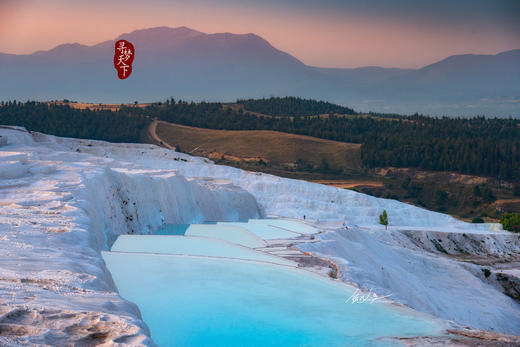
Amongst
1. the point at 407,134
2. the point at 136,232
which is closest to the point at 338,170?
the point at 407,134

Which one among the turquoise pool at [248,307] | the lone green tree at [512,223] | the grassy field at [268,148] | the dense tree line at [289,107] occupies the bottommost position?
the lone green tree at [512,223]

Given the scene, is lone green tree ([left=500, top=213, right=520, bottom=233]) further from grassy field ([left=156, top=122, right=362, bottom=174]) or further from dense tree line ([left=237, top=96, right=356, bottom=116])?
dense tree line ([left=237, top=96, right=356, bottom=116])

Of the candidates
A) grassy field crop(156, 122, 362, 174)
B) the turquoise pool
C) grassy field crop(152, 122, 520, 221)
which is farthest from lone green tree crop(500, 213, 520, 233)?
the turquoise pool

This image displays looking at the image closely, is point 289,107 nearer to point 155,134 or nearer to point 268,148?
point 268,148

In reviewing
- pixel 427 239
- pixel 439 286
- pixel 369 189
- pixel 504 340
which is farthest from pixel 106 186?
pixel 369 189

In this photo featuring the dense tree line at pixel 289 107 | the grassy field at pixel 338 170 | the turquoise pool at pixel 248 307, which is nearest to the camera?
the turquoise pool at pixel 248 307

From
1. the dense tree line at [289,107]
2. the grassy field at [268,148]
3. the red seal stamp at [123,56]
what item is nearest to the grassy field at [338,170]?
the grassy field at [268,148]

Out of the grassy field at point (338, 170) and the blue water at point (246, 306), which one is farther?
the grassy field at point (338, 170)

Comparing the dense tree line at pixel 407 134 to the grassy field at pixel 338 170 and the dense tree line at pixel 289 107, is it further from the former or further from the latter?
the dense tree line at pixel 289 107
